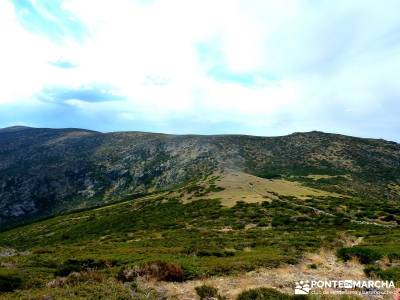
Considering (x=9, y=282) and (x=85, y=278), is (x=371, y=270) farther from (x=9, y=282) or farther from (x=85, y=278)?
(x=9, y=282)

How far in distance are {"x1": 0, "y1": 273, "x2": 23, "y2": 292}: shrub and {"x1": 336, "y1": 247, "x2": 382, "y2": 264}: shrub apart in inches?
833

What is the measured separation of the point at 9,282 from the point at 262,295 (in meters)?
13.7

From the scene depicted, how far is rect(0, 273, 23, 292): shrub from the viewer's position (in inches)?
777

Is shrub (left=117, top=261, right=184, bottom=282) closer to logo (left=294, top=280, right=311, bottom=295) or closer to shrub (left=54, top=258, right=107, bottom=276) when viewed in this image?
shrub (left=54, top=258, right=107, bottom=276)

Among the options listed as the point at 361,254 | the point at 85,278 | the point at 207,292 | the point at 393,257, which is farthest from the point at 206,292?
the point at 393,257

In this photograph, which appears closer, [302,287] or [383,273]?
[302,287]

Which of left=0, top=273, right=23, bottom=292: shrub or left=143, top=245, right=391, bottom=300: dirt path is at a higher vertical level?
left=143, top=245, right=391, bottom=300: dirt path

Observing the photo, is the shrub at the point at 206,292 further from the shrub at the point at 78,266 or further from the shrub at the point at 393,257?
the shrub at the point at 393,257

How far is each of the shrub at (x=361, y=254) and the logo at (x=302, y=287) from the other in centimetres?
775

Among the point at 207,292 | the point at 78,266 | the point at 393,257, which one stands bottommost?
the point at 78,266

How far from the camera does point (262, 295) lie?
1692 cm

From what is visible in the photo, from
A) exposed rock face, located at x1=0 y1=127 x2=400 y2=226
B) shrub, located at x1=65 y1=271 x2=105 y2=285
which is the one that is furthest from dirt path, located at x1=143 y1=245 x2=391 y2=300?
exposed rock face, located at x1=0 y1=127 x2=400 y2=226

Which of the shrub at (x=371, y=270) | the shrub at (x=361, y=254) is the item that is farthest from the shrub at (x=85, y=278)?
the shrub at (x=361, y=254)

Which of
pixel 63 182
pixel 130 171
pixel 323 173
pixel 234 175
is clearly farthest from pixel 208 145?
pixel 234 175
